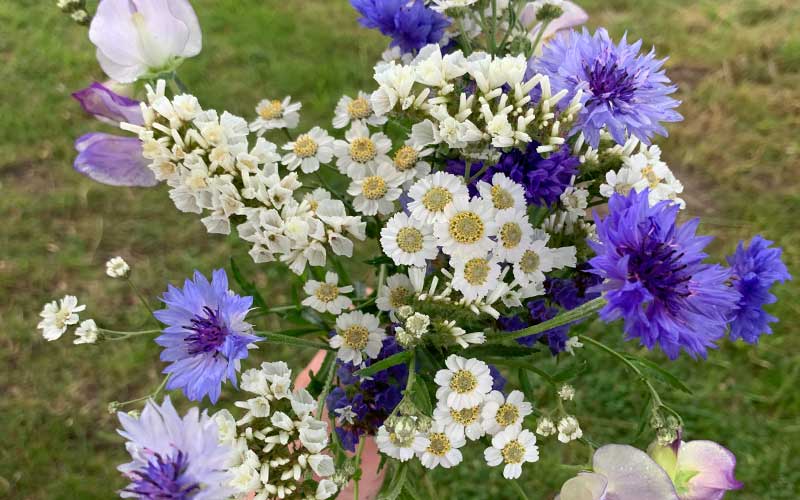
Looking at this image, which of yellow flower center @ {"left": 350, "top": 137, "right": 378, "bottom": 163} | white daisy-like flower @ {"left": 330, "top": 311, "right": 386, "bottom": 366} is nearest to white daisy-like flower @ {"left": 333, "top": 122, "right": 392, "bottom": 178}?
yellow flower center @ {"left": 350, "top": 137, "right": 378, "bottom": 163}

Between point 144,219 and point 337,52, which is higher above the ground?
point 337,52

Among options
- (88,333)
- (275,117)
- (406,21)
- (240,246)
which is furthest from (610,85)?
(240,246)

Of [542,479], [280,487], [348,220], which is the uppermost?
[348,220]

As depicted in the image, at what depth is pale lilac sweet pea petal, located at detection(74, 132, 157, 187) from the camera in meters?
0.47

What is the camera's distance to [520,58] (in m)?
0.43

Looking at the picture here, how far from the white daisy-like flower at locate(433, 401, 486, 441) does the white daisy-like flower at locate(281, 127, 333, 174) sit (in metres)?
0.21

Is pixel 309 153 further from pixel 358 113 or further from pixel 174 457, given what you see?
pixel 174 457

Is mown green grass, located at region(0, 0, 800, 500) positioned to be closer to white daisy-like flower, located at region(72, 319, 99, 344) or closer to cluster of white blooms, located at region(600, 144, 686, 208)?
cluster of white blooms, located at region(600, 144, 686, 208)

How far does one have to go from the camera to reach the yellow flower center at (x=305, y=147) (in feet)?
1.69

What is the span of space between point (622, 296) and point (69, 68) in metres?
1.60

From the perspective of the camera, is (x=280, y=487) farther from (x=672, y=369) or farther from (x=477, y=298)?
(x=672, y=369)

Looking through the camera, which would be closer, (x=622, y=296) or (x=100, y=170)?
(x=622, y=296)

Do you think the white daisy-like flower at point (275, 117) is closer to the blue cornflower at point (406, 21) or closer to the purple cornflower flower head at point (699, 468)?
the blue cornflower at point (406, 21)

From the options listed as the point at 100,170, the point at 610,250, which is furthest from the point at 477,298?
the point at 100,170
